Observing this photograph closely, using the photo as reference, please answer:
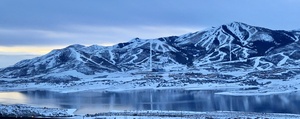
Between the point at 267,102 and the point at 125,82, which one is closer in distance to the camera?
the point at 267,102

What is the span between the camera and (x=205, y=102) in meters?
76.1

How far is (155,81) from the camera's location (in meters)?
131

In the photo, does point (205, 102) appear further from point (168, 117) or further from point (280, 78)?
point (280, 78)

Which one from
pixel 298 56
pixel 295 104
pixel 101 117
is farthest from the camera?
pixel 298 56

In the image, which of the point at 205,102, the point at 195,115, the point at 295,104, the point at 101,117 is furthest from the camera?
the point at 205,102

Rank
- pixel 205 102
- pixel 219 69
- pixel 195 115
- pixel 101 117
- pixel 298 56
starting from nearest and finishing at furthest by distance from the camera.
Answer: pixel 101 117
pixel 195 115
pixel 205 102
pixel 219 69
pixel 298 56

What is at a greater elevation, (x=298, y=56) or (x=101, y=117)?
(x=298, y=56)

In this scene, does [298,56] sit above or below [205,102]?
above

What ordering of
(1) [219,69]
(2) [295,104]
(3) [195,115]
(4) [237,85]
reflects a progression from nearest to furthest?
1. (3) [195,115]
2. (2) [295,104]
3. (4) [237,85]
4. (1) [219,69]

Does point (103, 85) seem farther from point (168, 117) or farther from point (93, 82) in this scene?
point (168, 117)

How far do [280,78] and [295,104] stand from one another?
187 feet

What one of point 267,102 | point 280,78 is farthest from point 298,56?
point 267,102

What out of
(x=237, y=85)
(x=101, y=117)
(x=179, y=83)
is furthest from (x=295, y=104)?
(x=179, y=83)

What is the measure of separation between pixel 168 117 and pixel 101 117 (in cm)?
702
